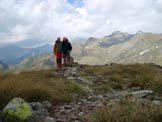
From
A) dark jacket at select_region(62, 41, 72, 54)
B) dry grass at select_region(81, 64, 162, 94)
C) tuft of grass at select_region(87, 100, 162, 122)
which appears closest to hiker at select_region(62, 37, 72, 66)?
dark jacket at select_region(62, 41, 72, 54)

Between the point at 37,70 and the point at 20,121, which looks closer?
the point at 20,121

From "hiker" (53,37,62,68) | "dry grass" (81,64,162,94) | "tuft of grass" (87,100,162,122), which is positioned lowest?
"tuft of grass" (87,100,162,122)

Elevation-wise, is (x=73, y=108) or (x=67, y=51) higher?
(x=67, y=51)

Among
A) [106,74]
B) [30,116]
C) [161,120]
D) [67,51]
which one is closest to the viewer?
[161,120]

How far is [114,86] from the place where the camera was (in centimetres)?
1795

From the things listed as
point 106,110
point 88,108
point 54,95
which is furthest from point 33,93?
point 106,110

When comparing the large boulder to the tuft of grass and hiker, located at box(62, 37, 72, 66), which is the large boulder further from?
hiker, located at box(62, 37, 72, 66)

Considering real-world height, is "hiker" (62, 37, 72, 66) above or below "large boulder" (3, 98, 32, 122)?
above

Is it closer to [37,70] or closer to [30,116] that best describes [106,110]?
[30,116]

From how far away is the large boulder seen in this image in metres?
7.99

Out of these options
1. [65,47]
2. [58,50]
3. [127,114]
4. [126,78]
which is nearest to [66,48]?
[65,47]

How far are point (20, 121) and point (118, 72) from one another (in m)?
15.9

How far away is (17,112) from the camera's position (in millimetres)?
8203

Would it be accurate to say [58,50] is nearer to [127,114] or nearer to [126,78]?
[126,78]
